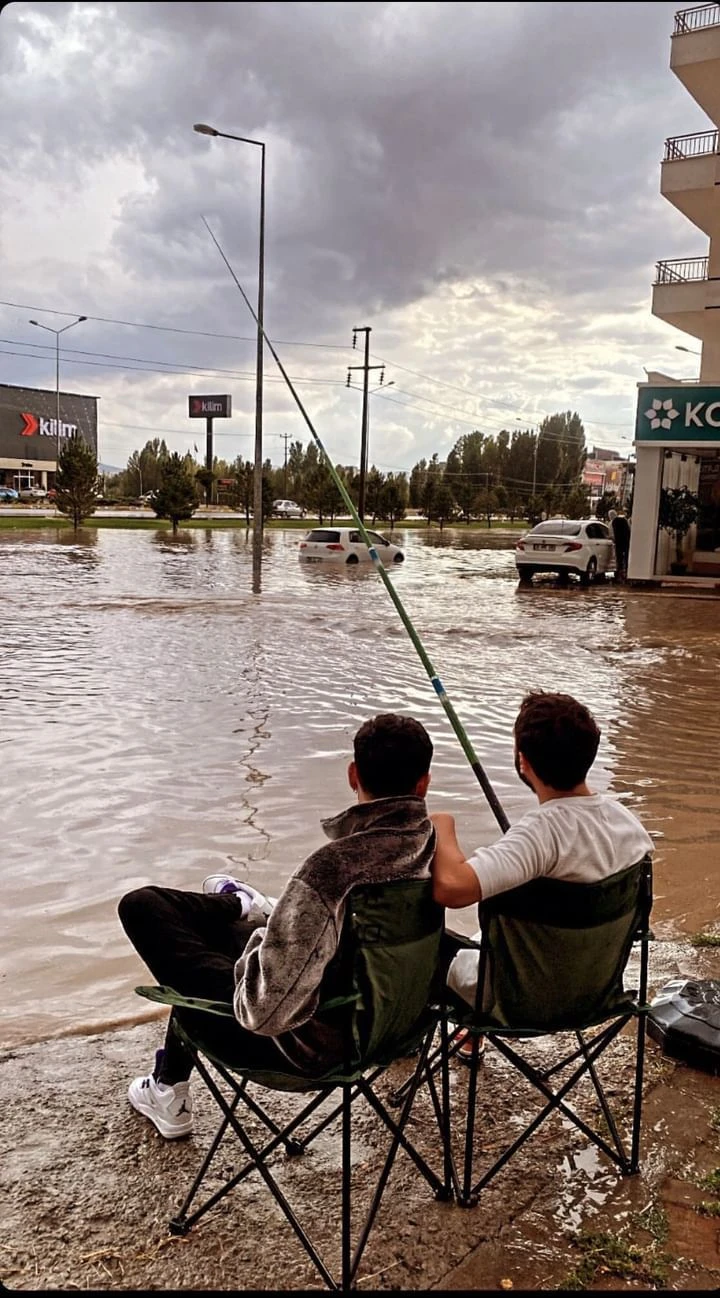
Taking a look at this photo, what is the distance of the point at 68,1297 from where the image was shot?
6.98 ft

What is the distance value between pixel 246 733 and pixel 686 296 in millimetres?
22598

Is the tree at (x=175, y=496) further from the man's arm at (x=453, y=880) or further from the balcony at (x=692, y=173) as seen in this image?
the man's arm at (x=453, y=880)

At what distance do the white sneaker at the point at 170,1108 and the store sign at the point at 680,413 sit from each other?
25135 millimetres

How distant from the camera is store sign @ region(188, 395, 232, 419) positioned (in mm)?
106938

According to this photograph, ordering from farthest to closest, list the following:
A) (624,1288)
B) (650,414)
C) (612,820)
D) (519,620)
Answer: (650,414), (519,620), (612,820), (624,1288)

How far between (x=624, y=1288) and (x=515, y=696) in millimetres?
9387

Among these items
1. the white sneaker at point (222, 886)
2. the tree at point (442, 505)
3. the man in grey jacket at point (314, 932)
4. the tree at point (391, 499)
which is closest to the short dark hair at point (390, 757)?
the man in grey jacket at point (314, 932)

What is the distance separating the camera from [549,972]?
9.01ft

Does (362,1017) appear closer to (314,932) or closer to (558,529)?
(314,932)

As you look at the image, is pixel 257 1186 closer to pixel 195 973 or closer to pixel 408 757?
pixel 195 973

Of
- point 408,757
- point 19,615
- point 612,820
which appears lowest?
point 19,615

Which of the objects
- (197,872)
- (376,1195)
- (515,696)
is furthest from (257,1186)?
(515,696)

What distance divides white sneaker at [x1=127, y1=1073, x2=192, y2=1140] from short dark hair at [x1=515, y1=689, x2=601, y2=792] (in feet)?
4.46

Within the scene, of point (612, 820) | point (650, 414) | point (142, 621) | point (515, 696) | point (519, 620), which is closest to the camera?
point (612, 820)
